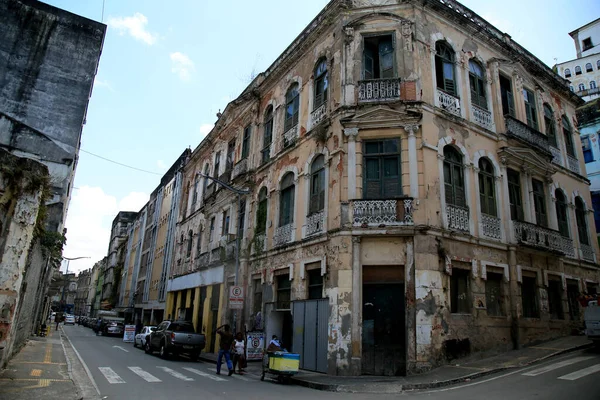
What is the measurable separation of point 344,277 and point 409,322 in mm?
2385

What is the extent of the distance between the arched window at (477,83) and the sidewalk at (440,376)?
9478 mm

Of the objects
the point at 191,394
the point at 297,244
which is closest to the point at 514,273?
the point at 297,244

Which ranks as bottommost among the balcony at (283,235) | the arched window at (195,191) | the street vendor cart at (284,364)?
the street vendor cart at (284,364)

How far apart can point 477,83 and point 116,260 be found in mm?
65619

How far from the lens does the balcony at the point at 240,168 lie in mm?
22844

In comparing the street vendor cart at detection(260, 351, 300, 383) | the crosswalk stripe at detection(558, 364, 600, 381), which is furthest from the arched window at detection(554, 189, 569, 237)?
A: the street vendor cart at detection(260, 351, 300, 383)

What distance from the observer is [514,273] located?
1557 cm

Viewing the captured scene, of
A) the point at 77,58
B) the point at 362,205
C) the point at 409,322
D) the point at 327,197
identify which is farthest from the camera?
the point at 77,58

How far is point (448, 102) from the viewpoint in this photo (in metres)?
15.8

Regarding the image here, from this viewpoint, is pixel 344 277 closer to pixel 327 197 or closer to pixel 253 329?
pixel 327 197

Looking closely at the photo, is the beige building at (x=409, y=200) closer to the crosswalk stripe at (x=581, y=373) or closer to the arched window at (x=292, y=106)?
the arched window at (x=292, y=106)

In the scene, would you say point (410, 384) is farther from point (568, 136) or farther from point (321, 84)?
point (568, 136)

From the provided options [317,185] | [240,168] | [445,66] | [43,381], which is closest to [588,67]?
[445,66]

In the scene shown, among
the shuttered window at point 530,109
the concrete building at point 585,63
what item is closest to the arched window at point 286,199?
the shuttered window at point 530,109
